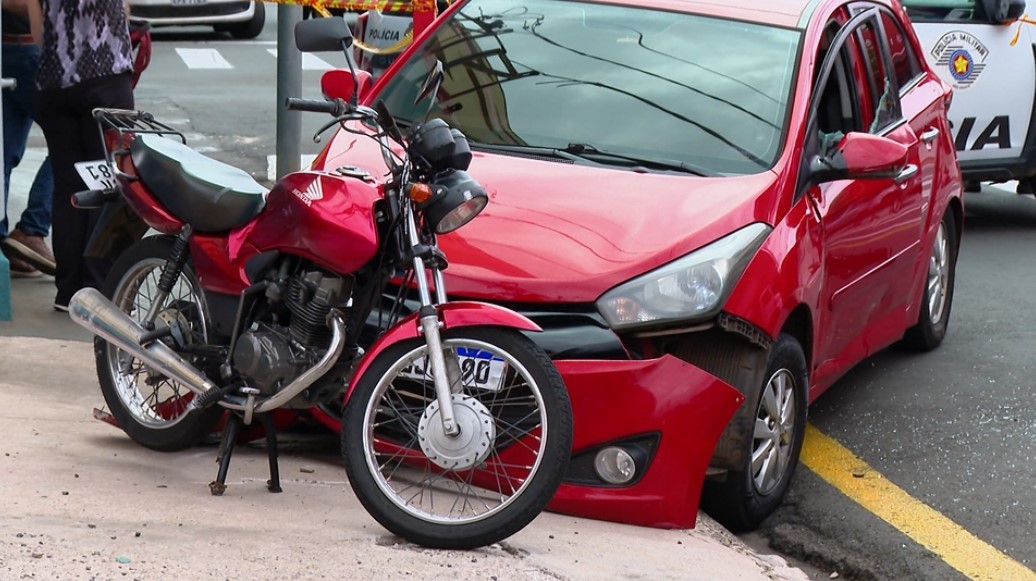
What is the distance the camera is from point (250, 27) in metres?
21.1

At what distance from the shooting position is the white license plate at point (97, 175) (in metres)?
5.53

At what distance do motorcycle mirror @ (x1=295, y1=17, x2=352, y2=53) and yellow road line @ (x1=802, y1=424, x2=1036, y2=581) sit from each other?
2.33 meters

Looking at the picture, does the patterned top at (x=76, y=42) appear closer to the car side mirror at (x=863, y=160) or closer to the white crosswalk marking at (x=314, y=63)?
the car side mirror at (x=863, y=160)

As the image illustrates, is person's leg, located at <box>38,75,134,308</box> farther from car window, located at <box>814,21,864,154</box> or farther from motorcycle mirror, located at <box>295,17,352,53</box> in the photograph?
car window, located at <box>814,21,864,154</box>

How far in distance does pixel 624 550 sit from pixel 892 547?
1.07 metres

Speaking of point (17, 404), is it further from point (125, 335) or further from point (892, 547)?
point (892, 547)

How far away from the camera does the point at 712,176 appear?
17.6 ft

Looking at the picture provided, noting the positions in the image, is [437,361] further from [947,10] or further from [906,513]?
[947,10]

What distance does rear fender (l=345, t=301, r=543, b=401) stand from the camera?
4.26 metres

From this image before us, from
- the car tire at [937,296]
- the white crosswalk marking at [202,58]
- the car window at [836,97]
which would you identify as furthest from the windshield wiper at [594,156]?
the white crosswalk marking at [202,58]

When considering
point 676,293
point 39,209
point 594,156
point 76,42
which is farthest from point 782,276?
point 39,209

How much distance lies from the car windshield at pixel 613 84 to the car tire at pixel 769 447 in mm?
681

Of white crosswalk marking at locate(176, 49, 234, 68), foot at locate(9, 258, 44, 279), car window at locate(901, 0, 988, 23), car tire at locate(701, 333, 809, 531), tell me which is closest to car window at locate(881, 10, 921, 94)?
car tire at locate(701, 333, 809, 531)

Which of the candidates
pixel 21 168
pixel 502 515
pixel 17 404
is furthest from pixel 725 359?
pixel 21 168
